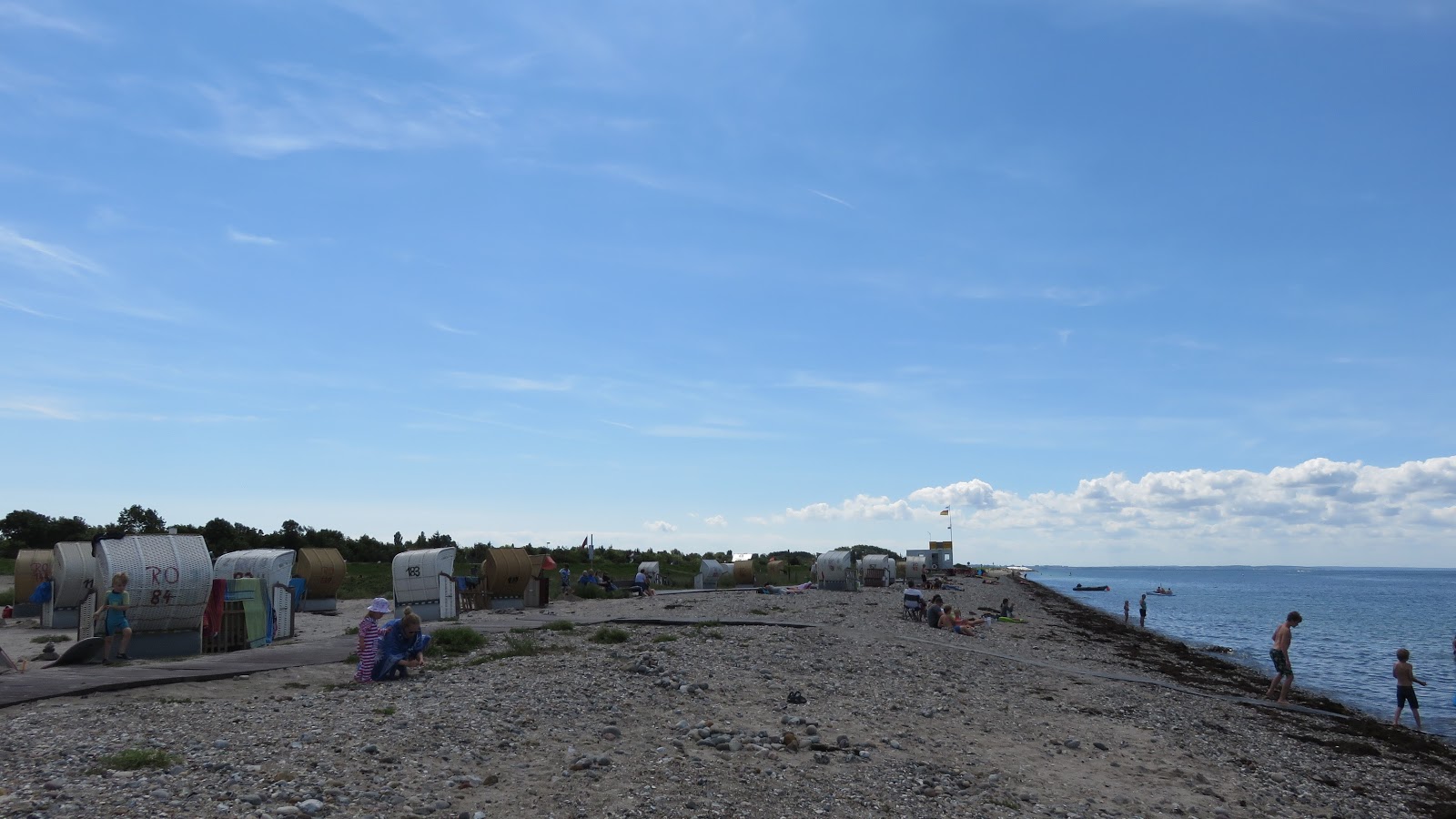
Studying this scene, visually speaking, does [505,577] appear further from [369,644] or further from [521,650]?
[369,644]

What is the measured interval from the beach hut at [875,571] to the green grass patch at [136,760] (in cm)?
7051

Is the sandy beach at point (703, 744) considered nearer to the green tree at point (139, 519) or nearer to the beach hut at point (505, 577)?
the beach hut at point (505, 577)

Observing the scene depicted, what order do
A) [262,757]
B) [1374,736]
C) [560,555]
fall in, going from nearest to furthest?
1. [262,757]
2. [1374,736]
3. [560,555]

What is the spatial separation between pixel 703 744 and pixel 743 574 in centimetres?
5619

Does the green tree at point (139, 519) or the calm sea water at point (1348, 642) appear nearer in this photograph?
the calm sea water at point (1348, 642)

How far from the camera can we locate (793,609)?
131 feet

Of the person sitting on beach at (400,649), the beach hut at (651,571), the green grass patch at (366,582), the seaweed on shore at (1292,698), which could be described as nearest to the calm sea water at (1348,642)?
the seaweed on shore at (1292,698)

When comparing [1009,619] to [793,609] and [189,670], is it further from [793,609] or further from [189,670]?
[189,670]

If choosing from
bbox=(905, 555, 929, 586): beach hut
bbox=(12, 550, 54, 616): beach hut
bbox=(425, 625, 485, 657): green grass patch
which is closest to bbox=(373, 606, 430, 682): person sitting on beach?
bbox=(425, 625, 485, 657): green grass patch

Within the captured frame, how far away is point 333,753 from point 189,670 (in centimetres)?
710

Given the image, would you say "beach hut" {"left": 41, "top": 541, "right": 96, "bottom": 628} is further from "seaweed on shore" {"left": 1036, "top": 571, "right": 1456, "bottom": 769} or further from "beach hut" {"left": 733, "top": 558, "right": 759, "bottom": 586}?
"beach hut" {"left": 733, "top": 558, "right": 759, "bottom": 586}

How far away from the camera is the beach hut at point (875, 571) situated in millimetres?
77875

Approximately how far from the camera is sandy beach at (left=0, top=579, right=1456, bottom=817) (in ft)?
33.4

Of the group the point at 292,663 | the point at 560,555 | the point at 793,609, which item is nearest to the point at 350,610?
the point at 793,609
